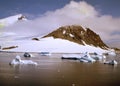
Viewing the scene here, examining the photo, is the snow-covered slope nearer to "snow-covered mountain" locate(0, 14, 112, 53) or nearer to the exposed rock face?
"snow-covered mountain" locate(0, 14, 112, 53)

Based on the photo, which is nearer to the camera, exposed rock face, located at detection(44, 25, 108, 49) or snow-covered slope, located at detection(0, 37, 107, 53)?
snow-covered slope, located at detection(0, 37, 107, 53)

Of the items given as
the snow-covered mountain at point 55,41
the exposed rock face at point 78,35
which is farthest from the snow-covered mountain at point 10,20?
the exposed rock face at point 78,35

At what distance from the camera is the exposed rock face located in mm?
83875

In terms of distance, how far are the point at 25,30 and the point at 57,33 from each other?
8.12m

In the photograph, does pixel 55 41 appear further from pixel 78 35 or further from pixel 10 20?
pixel 10 20

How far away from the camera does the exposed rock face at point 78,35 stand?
8388cm

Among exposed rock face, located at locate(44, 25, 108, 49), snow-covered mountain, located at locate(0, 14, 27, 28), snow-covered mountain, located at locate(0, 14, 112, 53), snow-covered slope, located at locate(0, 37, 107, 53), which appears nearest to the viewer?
snow-covered slope, located at locate(0, 37, 107, 53)

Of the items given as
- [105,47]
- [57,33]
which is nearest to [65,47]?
[57,33]

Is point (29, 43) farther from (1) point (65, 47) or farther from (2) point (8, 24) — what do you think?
(2) point (8, 24)

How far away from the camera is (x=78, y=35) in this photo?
90.0 meters

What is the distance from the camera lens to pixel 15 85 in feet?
44.4

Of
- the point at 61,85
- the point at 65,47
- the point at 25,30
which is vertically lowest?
the point at 61,85

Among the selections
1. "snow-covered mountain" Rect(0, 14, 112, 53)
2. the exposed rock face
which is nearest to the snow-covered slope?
"snow-covered mountain" Rect(0, 14, 112, 53)

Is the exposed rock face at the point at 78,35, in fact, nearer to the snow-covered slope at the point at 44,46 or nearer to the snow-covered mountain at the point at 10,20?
the snow-covered slope at the point at 44,46
